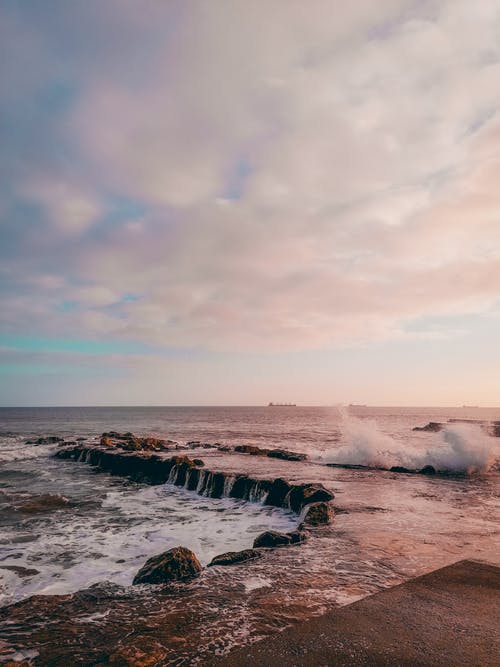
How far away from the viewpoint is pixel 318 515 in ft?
37.0

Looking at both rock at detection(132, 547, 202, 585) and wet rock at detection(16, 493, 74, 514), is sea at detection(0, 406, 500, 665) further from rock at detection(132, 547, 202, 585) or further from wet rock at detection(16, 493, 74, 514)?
rock at detection(132, 547, 202, 585)

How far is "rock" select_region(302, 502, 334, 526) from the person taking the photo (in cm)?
1097

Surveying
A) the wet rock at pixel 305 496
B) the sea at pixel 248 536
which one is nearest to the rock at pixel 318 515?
the sea at pixel 248 536

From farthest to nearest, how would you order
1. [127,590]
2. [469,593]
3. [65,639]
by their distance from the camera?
1. [127,590]
2. [469,593]
3. [65,639]

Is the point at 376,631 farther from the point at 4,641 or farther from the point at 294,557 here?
the point at 4,641

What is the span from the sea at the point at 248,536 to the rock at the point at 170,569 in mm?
285

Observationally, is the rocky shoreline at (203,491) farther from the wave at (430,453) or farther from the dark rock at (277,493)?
the wave at (430,453)

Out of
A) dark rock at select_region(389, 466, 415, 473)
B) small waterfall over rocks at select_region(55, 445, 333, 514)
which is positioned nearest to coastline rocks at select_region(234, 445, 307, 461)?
small waterfall over rocks at select_region(55, 445, 333, 514)

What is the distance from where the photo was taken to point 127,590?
7.02 meters

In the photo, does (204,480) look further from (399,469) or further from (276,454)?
(399,469)

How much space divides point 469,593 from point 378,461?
1793 centimetres

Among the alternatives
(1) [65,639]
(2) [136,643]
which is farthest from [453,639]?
(1) [65,639]

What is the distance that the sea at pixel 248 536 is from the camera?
5949mm

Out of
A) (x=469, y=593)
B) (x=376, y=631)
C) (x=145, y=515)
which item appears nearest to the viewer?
(x=376, y=631)
